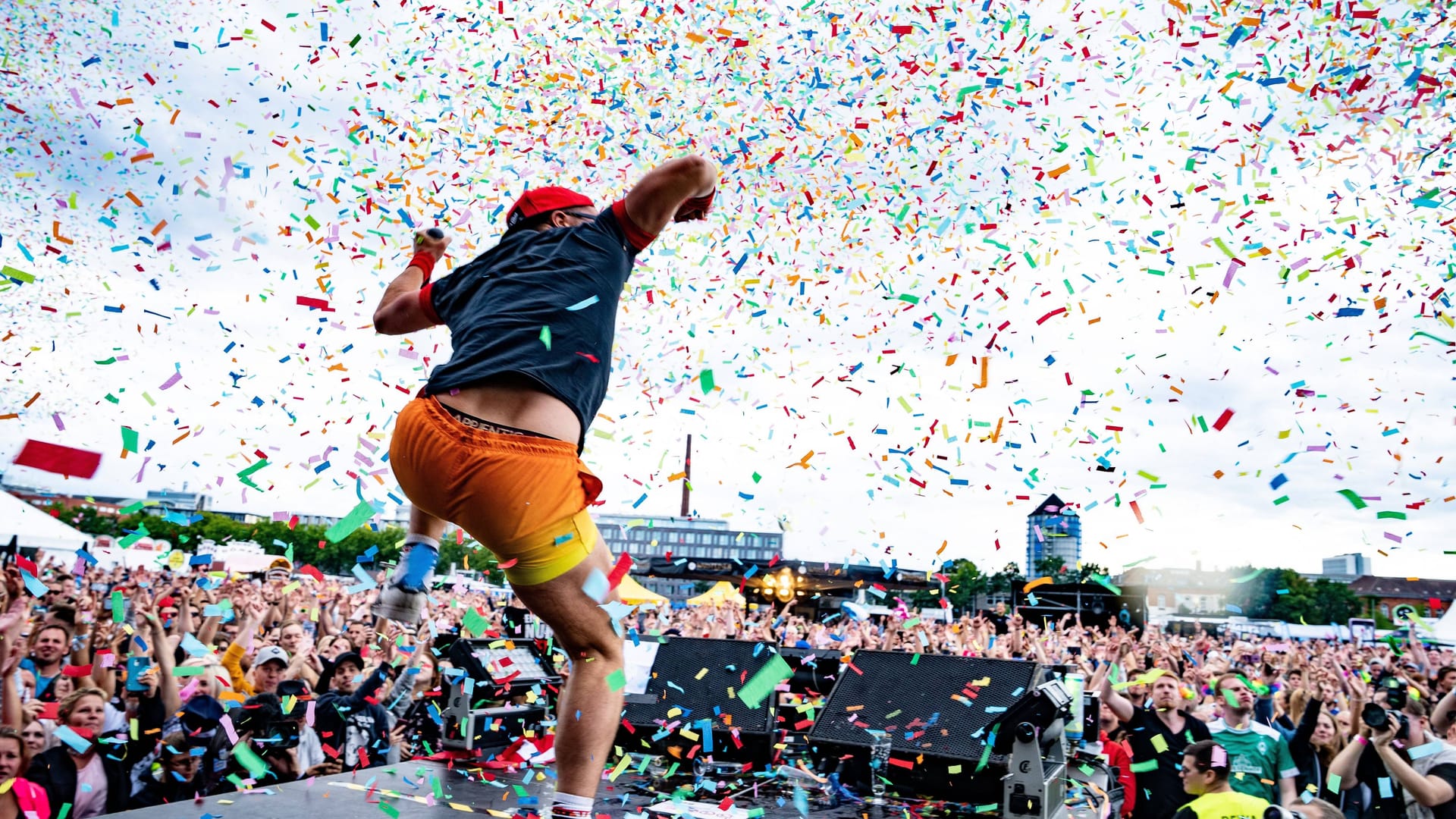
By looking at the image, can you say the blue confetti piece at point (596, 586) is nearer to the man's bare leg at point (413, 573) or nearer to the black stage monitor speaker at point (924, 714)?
the man's bare leg at point (413, 573)

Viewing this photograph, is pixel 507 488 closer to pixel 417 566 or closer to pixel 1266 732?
pixel 417 566

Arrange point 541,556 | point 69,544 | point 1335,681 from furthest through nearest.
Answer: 1. point 69,544
2. point 1335,681
3. point 541,556

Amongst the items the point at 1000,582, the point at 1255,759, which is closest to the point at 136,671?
the point at 1255,759

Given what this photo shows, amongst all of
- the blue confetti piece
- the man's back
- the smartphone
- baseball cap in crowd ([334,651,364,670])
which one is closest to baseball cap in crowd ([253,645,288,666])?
baseball cap in crowd ([334,651,364,670])

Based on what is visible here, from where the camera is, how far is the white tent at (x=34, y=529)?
1027 centimetres

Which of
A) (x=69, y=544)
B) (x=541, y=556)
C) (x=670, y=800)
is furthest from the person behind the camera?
(x=69, y=544)

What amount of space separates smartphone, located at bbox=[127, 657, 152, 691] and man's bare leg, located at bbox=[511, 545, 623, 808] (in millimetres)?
4240

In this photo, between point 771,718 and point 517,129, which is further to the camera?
point 771,718

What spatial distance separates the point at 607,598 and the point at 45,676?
16.1 feet

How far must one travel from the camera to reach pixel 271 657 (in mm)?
5828

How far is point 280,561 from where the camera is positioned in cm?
1056

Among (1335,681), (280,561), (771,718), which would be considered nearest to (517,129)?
(771,718)

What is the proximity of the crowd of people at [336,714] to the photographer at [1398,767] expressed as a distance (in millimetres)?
11

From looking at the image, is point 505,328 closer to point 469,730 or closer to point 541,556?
point 541,556
